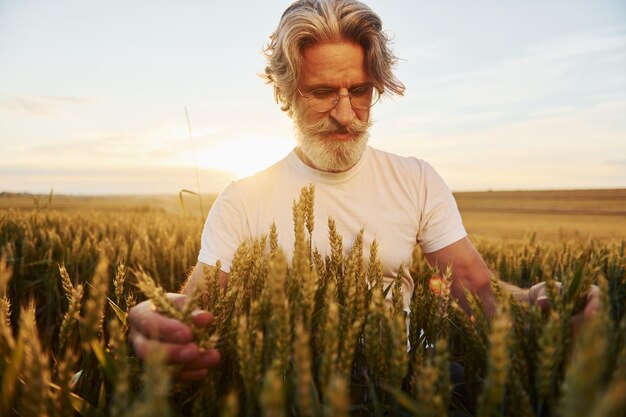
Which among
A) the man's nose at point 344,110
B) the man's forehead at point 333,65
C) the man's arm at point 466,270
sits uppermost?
the man's forehead at point 333,65

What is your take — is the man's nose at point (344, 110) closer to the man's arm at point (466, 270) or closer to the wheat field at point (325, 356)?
the man's arm at point (466, 270)

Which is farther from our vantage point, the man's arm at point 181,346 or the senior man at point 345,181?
the senior man at point 345,181

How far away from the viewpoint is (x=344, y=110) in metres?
2.92

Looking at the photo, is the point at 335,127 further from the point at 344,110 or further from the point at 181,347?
the point at 181,347

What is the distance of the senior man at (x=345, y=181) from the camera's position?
9.47 ft

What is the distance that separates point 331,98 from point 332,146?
327 millimetres

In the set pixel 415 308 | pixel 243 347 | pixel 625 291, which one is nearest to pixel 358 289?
pixel 415 308

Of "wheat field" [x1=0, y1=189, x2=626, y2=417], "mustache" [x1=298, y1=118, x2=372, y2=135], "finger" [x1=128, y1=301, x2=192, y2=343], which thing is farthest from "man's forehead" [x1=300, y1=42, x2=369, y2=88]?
"finger" [x1=128, y1=301, x2=192, y2=343]

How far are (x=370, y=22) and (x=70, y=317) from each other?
2991mm

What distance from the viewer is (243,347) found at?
748mm

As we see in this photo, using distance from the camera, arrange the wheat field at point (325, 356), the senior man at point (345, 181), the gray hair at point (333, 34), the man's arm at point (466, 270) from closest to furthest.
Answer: the wheat field at point (325, 356) → the man's arm at point (466, 270) → the senior man at point (345, 181) → the gray hair at point (333, 34)

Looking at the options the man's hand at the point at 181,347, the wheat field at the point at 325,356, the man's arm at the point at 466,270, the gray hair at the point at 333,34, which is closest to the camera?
the wheat field at the point at 325,356

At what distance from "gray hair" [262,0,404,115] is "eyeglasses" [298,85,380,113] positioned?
0.67 feet

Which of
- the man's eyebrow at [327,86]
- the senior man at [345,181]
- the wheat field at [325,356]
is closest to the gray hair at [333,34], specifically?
the senior man at [345,181]
